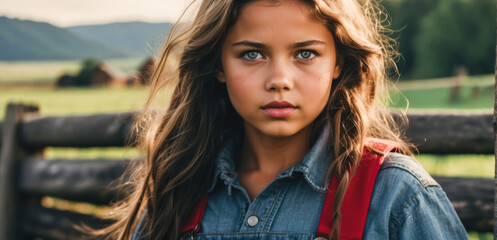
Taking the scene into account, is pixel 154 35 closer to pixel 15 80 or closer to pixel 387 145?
pixel 387 145

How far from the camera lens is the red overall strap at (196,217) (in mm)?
1789

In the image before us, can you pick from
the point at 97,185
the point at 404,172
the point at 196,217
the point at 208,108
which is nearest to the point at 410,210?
the point at 404,172

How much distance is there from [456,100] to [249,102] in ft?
75.3

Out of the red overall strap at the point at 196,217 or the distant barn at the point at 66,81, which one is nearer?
the red overall strap at the point at 196,217

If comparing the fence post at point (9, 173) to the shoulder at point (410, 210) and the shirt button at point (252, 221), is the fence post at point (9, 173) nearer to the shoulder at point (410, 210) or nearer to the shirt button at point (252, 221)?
the shirt button at point (252, 221)

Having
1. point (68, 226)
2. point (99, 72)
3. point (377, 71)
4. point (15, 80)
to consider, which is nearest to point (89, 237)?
point (68, 226)

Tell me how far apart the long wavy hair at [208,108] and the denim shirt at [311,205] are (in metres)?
Result: 0.08

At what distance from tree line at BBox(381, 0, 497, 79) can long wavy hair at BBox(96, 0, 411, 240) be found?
147 feet

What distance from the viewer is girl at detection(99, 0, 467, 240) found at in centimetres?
147

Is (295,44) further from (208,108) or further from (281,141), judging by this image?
(208,108)

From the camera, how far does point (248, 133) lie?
1.94 m

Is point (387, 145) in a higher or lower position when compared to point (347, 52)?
lower

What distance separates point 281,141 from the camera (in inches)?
71.8

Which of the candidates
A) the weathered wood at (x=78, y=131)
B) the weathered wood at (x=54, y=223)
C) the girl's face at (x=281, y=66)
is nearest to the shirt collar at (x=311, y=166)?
the girl's face at (x=281, y=66)
